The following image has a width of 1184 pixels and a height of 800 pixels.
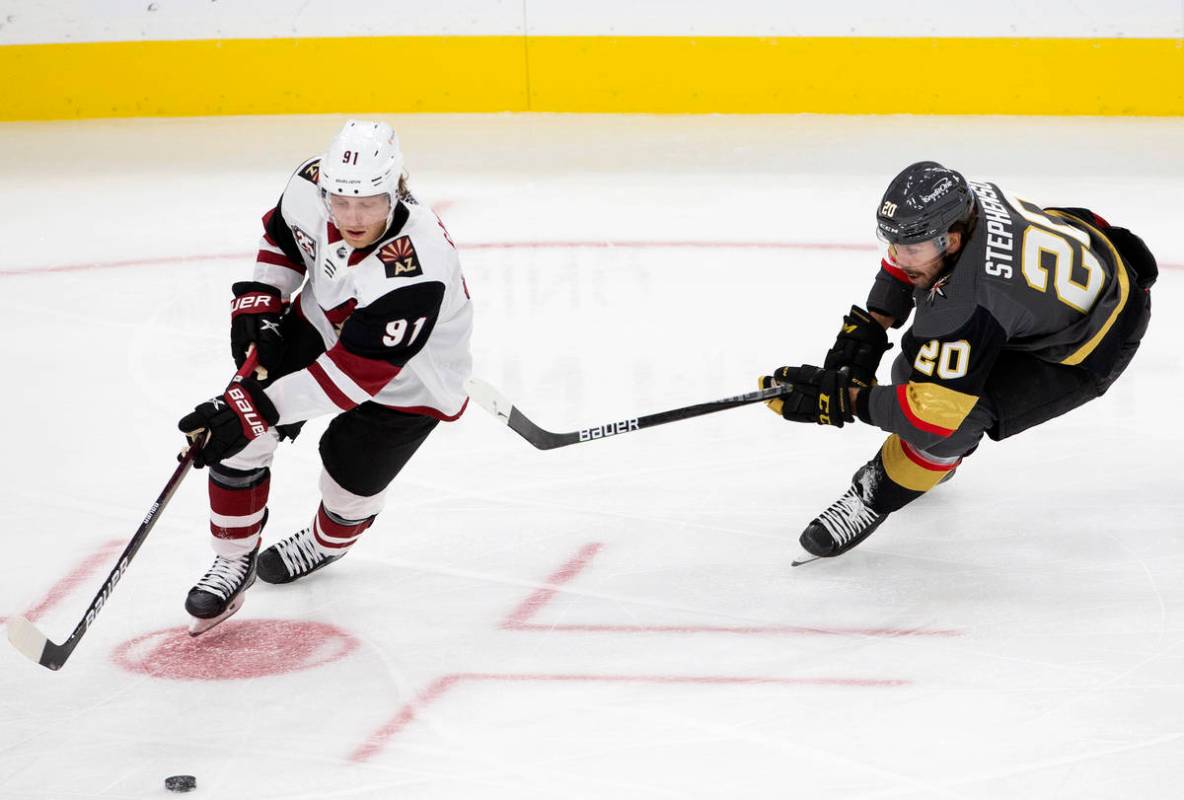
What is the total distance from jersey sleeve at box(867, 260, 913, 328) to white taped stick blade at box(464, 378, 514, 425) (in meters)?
0.83

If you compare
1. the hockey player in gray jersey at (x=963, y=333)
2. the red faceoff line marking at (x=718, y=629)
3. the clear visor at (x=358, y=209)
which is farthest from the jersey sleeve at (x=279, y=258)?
the hockey player in gray jersey at (x=963, y=333)

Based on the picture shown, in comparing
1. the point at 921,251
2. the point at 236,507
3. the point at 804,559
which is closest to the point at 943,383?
the point at 921,251

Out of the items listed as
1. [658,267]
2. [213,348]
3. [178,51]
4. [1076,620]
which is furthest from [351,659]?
[178,51]

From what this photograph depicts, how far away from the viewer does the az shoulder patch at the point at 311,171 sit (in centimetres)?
277

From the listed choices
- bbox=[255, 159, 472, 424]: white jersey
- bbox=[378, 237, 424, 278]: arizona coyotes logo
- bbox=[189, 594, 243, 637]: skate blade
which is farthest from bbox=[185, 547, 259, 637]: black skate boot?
bbox=[378, 237, 424, 278]: arizona coyotes logo

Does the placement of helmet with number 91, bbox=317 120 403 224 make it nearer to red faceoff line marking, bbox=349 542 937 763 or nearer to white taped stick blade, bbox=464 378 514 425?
white taped stick blade, bbox=464 378 514 425

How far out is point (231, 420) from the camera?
241 cm

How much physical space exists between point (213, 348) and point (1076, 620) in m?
2.72

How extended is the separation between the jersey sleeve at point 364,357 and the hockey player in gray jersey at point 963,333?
812mm

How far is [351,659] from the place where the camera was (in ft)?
8.70

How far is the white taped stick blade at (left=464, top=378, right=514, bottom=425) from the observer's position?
2.95 metres

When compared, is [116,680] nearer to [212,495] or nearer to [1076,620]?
[212,495]

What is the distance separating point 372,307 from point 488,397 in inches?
22.5

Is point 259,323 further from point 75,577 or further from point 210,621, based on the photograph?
point 75,577
